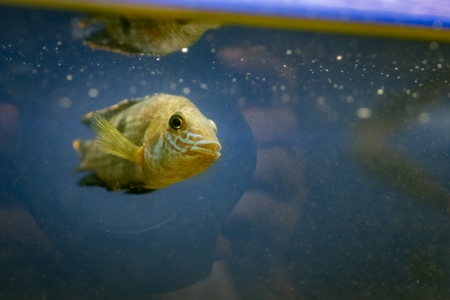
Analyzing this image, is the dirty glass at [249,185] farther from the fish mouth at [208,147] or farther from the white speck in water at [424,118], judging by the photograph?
the fish mouth at [208,147]

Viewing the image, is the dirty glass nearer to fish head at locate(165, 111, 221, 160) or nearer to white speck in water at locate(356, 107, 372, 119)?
white speck in water at locate(356, 107, 372, 119)

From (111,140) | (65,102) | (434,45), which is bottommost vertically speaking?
(65,102)

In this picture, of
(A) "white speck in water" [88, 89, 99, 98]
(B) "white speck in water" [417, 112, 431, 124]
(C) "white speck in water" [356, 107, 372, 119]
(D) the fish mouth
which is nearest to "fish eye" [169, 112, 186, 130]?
(D) the fish mouth

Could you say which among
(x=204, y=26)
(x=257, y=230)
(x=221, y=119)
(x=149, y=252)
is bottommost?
(x=149, y=252)

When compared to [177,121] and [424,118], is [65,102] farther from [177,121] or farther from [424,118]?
[424,118]

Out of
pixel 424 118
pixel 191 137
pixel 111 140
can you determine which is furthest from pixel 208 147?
pixel 424 118

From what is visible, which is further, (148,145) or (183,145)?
(148,145)

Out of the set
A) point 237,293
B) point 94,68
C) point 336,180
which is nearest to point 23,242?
point 94,68

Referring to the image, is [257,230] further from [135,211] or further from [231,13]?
[231,13]
